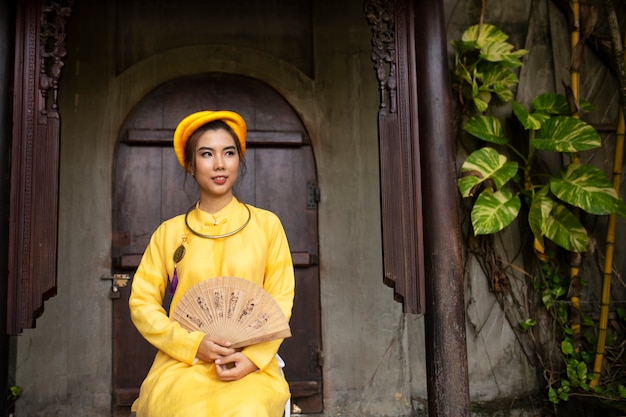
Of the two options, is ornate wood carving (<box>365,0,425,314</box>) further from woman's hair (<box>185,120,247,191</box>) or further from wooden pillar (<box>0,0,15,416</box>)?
wooden pillar (<box>0,0,15,416</box>)

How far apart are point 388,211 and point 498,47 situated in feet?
6.37

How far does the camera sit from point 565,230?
4.12 m

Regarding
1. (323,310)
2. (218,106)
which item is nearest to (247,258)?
(323,310)

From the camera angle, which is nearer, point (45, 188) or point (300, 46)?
point (45, 188)

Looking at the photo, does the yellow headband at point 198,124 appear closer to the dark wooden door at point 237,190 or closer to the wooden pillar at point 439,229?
the wooden pillar at point 439,229

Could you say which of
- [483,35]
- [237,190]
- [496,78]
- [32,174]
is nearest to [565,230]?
[496,78]

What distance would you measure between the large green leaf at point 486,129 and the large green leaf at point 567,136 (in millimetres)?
237

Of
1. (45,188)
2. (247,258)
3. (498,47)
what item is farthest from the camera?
(498,47)

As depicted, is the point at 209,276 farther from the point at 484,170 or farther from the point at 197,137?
the point at 484,170

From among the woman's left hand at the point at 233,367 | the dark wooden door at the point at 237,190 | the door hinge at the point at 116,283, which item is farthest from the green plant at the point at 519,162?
the door hinge at the point at 116,283

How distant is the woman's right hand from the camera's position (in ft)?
7.76

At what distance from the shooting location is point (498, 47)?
4238 mm

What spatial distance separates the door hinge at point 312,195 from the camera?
4.25 m

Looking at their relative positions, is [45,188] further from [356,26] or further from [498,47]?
[498,47]
